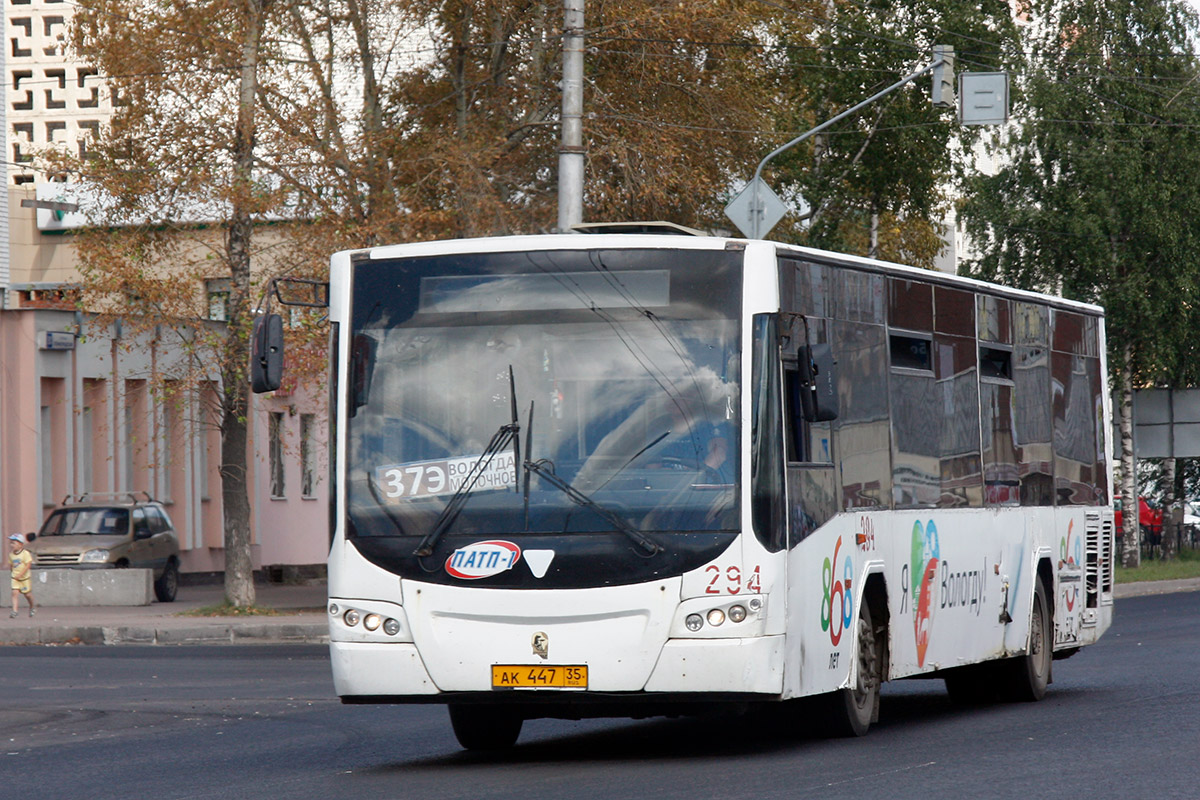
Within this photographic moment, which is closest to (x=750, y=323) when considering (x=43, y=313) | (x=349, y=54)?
(x=349, y=54)

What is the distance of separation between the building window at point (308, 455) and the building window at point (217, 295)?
17154 millimetres

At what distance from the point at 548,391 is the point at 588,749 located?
2.62 metres

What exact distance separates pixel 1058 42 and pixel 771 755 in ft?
130

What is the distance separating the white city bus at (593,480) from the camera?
36.4 feet

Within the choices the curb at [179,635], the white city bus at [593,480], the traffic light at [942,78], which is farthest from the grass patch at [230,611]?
the white city bus at [593,480]

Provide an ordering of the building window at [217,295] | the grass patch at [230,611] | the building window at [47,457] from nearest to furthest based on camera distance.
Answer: the building window at [217,295] < the grass patch at [230,611] < the building window at [47,457]

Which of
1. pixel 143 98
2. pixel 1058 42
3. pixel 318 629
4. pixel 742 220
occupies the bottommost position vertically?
pixel 318 629

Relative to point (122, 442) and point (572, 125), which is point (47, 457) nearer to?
point (122, 442)

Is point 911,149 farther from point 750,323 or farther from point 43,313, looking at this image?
point 750,323

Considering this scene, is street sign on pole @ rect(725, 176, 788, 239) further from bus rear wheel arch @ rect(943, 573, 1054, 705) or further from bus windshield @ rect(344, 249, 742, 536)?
bus windshield @ rect(344, 249, 742, 536)

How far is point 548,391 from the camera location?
37.6 feet

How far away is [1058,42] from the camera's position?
4897cm

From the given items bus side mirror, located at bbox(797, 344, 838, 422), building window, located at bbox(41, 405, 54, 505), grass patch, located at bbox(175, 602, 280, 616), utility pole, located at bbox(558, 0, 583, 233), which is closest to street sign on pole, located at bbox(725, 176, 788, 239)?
utility pole, located at bbox(558, 0, 583, 233)

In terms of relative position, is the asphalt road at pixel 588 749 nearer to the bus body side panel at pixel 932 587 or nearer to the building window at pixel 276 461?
the bus body side panel at pixel 932 587
